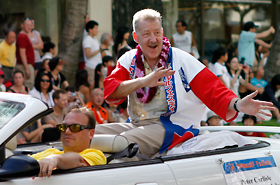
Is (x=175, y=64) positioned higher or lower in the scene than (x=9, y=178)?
higher

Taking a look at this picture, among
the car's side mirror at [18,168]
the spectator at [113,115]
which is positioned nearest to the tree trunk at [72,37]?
the spectator at [113,115]

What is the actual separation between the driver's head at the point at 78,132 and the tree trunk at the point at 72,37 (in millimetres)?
6358

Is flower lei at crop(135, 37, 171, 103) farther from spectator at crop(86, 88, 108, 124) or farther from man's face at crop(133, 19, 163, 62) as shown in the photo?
spectator at crop(86, 88, 108, 124)

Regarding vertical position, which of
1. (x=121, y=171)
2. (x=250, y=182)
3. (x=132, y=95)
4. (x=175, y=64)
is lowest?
(x=250, y=182)

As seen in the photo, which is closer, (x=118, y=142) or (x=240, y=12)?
(x=118, y=142)

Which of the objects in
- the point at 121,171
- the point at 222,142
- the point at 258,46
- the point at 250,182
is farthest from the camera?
the point at 258,46

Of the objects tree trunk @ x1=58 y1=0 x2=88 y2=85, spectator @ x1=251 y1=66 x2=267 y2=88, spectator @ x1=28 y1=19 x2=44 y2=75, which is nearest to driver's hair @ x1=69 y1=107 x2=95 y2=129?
spectator @ x1=28 y1=19 x2=44 y2=75

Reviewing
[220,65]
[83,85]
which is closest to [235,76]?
[220,65]

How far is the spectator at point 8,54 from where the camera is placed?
7.58 metres

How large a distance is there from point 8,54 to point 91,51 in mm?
2110

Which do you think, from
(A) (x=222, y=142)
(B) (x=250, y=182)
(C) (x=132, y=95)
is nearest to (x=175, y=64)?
(C) (x=132, y=95)

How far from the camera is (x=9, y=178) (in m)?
2.27

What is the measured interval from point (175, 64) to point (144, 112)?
50 centimetres

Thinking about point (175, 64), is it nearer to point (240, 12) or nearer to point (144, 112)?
point (144, 112)
